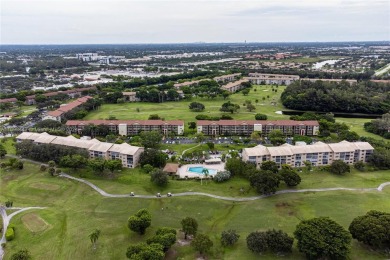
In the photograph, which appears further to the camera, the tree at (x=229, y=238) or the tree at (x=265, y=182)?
the tree at (x=265, y=182)

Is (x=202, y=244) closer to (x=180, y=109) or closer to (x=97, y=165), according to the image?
(x=97, y=165)

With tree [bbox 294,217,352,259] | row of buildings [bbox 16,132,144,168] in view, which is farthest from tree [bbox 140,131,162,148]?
tree [bbox 294,217,352,259]

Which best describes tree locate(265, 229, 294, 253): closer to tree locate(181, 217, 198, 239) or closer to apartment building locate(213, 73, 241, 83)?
tree locate(181, 217, 198, 239)

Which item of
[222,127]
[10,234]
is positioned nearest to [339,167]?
[222,127]

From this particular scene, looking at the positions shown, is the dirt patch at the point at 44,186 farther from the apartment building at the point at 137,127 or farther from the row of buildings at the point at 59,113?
the row of buildings at the point at 59,113

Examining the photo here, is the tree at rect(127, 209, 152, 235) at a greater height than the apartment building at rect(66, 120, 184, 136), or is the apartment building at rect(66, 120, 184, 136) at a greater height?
the apartment building at rect(66, 120, 184, 136)

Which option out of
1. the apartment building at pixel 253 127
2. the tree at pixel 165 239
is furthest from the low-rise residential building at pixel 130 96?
the tree at pixel 165 239
